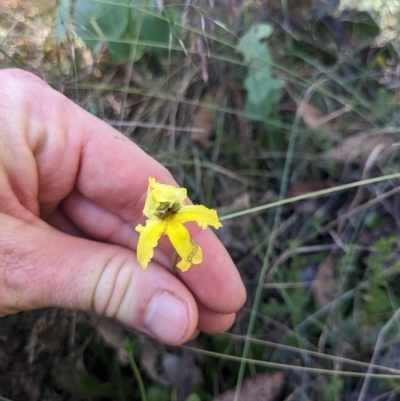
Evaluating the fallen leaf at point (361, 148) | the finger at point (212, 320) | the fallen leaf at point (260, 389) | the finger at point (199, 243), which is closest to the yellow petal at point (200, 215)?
the finger at point (199, 243)

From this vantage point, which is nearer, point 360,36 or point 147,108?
point 147,108

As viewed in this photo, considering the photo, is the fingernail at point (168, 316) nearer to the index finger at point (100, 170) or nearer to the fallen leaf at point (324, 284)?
the index finger at point (100, 170)

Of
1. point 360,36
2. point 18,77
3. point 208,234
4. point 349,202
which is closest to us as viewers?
point 18,77

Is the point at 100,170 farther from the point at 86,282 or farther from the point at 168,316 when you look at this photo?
the point at 168,316

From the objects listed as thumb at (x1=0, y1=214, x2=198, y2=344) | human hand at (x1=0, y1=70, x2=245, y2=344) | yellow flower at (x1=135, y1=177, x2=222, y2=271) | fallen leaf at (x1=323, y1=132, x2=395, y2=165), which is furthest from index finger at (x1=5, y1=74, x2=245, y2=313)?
fallen leaf at (x1=323, y1=132, x2=395, y2=165)

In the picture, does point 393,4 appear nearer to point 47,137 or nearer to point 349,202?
point 349,202

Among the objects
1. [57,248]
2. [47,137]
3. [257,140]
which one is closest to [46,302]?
[57,248]

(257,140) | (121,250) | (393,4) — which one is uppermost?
(393,4)
